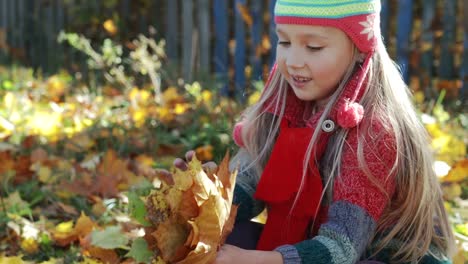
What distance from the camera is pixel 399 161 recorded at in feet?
7.07

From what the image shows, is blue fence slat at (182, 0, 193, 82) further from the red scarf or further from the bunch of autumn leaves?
the bunch of autumn leaves

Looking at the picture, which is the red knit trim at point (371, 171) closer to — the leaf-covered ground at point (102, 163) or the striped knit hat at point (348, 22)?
the striped knit hat at point (348, 22)

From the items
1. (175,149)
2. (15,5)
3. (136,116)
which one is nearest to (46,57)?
(15,5)

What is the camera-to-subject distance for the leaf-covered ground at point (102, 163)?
276 cm

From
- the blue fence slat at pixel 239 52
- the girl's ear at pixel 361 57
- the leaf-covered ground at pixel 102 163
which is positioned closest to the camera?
the girl's ear at pixel 361 57

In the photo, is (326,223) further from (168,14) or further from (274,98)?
(168,14)

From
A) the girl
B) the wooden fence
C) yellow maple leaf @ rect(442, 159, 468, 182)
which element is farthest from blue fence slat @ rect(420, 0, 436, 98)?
the girl

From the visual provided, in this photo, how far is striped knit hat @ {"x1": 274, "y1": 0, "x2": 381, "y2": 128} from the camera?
6.91ft

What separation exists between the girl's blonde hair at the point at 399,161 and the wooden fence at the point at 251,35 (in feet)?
8.69

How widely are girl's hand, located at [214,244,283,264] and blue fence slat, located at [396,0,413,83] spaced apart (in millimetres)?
3511

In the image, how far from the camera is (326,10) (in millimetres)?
2104

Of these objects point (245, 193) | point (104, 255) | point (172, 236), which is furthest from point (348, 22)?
point (104, 255)

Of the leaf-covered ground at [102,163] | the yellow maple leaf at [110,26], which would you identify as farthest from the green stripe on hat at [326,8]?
the yellow maple leaf at [110,26]

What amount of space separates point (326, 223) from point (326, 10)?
0.54 metres
